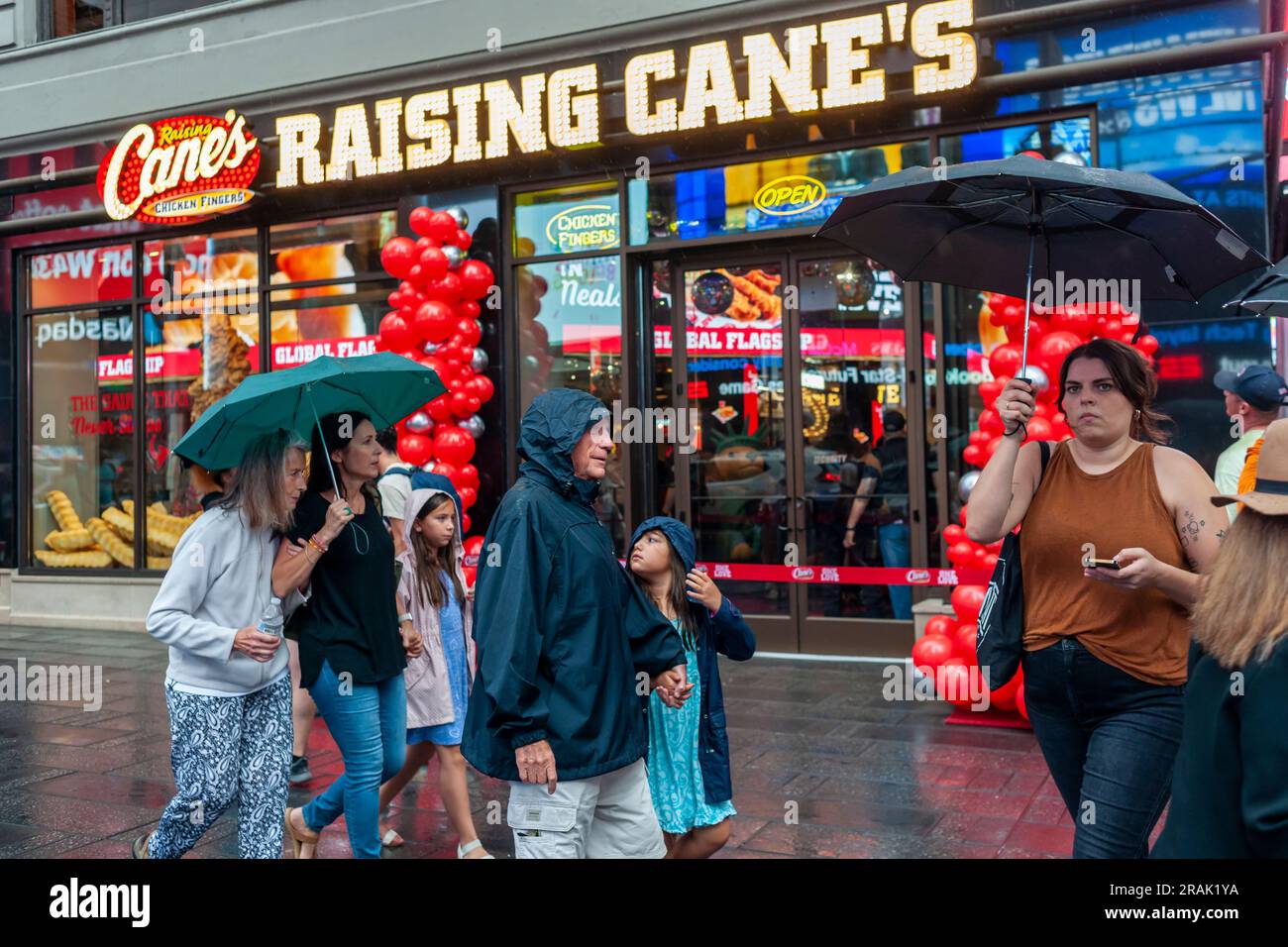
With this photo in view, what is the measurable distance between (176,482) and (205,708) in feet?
31.4

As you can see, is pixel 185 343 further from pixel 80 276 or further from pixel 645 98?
pixel 645 98

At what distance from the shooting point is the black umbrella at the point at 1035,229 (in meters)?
3.56

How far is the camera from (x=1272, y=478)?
2.23 m

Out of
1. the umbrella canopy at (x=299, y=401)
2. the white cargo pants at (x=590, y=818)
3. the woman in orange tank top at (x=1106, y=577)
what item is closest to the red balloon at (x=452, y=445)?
the umbrella canopy at (x=299, y=401)

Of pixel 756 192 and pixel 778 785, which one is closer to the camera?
pixel 778 785

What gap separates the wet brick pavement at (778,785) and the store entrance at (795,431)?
45.7 inches

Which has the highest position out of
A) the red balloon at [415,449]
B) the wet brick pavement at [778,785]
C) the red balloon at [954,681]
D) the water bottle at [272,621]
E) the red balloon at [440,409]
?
the red balloon at [440,409]

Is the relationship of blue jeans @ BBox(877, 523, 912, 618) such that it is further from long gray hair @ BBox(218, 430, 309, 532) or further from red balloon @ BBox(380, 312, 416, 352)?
long gray hair @ BBox(218, 430, 309, 532)

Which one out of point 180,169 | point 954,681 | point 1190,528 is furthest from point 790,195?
point 1190,528

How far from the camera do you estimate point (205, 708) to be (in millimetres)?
3920

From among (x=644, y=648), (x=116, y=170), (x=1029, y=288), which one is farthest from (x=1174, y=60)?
(x=116, y=170)

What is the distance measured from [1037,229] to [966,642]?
13.0 feet

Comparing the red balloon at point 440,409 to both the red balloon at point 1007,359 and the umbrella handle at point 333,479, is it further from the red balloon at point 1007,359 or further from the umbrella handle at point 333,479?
the umbrella handle at point 333,479
